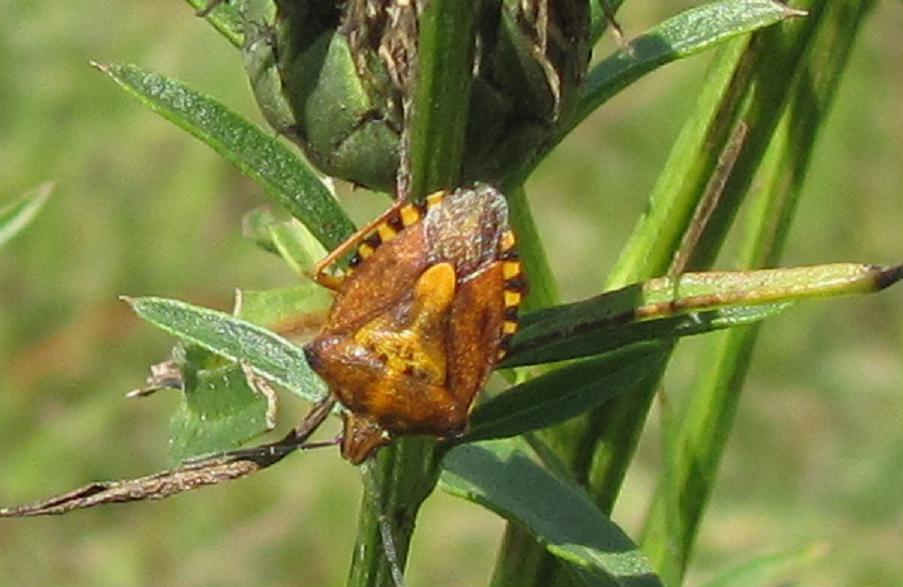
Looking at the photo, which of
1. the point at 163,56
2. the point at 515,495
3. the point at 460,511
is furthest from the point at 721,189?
the point at 163,56

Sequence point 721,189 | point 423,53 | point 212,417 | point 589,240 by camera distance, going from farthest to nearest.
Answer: point 589,240 < point 721,189 < point 212,417 < point 423,53

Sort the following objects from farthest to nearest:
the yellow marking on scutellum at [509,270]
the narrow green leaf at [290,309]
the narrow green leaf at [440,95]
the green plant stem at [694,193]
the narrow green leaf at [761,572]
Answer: the narrow green leaf at [761,572], the narrow green leaf at [290,309], the green plant stem at [694,193], the yellow marking on scutellum at [509,270], the narrow green leaf at [440,95]

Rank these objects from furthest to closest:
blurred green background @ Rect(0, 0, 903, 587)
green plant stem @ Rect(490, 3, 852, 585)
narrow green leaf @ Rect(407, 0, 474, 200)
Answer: blurred green background @ Rect(0, 0, 903, 587)
green plant stem @ Rect(490, 3, 852, 585)
narrow green leaf @ Rect(407, 0, 474, 200)

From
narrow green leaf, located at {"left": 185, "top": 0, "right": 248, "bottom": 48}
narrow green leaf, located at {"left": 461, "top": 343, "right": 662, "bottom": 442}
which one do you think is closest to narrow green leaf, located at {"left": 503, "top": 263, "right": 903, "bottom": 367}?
narrow green leaf, located at {"left": 461, "top": 343, "right": 662, "bottom": 442}

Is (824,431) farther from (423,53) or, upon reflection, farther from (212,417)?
(423,53)

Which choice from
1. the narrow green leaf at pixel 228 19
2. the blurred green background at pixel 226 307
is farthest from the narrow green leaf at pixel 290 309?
the blurred green background at pixel 226 307

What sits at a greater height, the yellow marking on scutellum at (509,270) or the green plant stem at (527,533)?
the yellow marking on scutellum at (509,270)

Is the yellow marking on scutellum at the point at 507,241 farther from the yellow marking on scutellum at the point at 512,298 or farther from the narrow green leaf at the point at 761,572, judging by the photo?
the narrow green leaf at the point at 761,572

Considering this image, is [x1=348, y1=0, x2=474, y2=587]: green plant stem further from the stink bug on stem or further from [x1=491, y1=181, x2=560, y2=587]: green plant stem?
[x1=491, y1=181, x2=560, y2=587]: green plant stem
